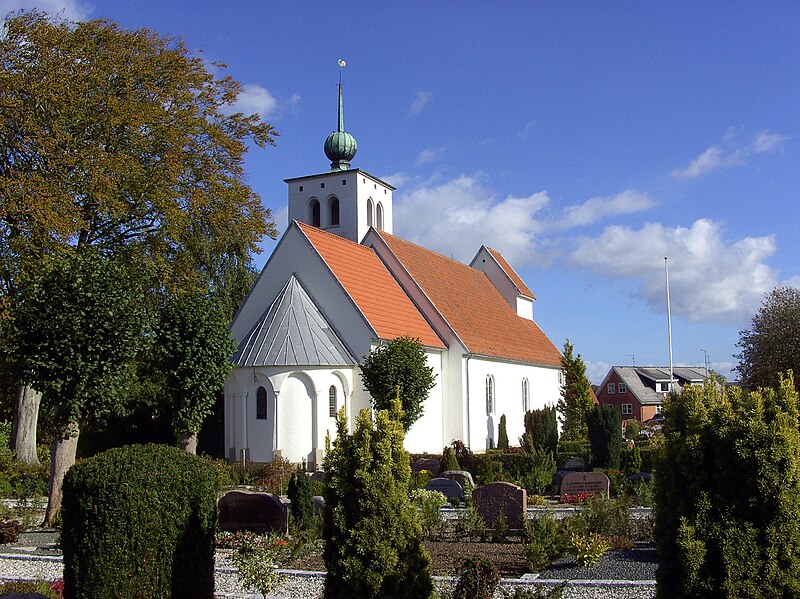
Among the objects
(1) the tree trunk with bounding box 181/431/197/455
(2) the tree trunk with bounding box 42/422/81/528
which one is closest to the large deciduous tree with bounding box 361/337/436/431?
(1) the tree trunk with bounding box 181/431/197/455

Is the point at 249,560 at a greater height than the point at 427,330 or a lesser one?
lesser

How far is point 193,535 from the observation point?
24.5 feet

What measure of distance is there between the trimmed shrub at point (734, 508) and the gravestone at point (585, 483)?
10.1m

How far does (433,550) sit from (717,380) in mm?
5623

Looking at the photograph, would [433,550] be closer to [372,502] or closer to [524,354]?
[372,502]

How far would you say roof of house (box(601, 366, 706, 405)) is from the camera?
6512 centimetres

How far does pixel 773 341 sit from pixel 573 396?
1073cm

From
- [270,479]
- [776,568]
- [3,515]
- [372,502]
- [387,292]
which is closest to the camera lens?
[776,568]

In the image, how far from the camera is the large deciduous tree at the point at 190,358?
60.3 ft

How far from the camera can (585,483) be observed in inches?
656

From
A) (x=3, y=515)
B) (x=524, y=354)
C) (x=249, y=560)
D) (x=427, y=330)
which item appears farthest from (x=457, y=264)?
(x=249, y=560)

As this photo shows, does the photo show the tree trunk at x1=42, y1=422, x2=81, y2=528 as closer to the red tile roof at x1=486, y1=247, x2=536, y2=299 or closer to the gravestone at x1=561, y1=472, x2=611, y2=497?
the gravestone at x1=561, y1=472, x2=611, y2=497

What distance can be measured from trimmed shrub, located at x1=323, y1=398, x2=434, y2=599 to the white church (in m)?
17.0

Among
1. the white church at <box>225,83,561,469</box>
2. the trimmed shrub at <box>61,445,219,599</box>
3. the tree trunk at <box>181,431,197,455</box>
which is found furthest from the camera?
the white church at <box>225,83,561,469</box>
